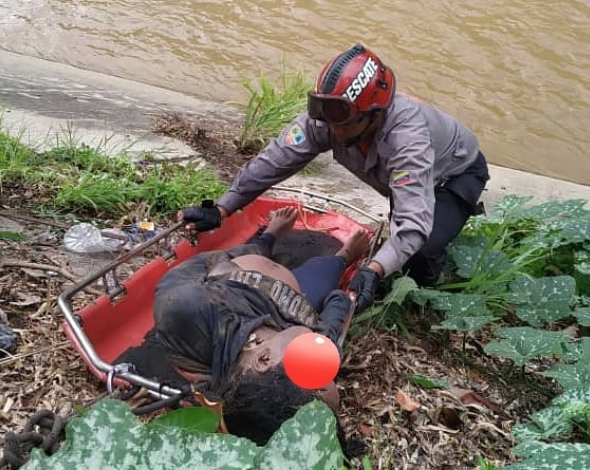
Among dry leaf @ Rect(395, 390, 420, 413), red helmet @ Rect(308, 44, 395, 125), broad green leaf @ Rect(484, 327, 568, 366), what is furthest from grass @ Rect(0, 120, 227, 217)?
broad green leaf @ Rect(484, 327, 568, 366)

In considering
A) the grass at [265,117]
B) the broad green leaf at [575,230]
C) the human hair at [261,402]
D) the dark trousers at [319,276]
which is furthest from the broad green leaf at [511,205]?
the grass at [265,117]

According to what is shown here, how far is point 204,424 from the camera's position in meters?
1.52

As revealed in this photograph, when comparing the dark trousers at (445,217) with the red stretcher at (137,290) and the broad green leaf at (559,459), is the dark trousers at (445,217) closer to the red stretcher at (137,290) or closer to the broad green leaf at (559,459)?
the red stretcher at (137,290)

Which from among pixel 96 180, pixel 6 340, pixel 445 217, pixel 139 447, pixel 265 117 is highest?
pixel 139 447

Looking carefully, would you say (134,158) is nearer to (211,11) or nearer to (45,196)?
(45,196)

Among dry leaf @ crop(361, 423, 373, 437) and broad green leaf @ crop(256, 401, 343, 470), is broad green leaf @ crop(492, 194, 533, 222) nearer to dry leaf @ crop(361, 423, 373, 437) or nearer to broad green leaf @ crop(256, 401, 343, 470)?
dry leaf @ crop(361, 423, 373, 437)

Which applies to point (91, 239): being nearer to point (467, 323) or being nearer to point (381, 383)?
point (381, 383)

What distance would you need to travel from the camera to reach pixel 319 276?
293cm

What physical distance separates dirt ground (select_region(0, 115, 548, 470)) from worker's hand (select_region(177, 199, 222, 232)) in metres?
0.43

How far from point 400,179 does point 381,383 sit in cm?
78

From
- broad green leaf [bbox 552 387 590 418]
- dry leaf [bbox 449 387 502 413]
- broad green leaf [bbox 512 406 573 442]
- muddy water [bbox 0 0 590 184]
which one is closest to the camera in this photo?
broad green leaf [bbox 552 387 590 418]

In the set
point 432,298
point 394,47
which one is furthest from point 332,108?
point 394,47

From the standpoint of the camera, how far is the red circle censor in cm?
150

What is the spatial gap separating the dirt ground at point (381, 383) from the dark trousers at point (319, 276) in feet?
0.67
